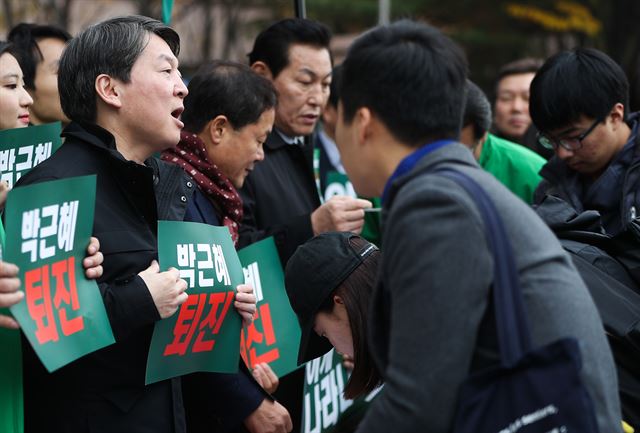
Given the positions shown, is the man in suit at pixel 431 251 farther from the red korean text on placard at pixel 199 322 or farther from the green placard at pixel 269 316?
the green placard at pixel 269 316

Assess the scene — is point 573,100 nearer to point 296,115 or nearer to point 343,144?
point 296,115

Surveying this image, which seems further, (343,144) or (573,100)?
(573,100)

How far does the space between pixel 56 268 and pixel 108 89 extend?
727mm

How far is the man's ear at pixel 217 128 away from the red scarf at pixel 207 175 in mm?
104

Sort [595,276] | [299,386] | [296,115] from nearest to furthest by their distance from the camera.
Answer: [595,276] < [299,386] < [296,115]

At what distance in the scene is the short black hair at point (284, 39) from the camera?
4996 mm

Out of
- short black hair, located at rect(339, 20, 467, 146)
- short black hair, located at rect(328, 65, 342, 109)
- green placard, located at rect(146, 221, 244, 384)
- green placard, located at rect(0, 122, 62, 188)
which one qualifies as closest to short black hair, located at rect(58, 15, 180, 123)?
green placard, located at rect(0, 122, 62, 188)

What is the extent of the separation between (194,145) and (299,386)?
129 cm

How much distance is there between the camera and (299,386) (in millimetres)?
4305

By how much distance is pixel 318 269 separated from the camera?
265 centimetres

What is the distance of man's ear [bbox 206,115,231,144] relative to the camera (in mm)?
3818

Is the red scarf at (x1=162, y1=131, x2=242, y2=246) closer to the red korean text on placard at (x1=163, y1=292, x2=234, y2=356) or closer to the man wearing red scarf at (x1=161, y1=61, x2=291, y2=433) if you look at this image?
the man wearing red scarf at (x1=161, y1=61, x2=291, y2=433)

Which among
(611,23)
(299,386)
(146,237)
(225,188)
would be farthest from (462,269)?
(611,23)

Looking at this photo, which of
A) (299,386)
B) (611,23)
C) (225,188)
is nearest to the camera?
(225,188)
